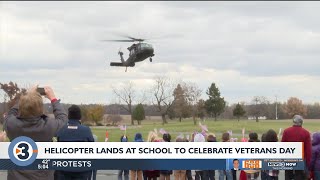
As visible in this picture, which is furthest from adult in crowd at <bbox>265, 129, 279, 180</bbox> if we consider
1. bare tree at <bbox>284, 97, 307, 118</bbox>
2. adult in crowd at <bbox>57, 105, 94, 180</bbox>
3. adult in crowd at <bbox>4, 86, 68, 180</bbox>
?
bare tree at <bbox>284, 97, 307, 118</bbox>

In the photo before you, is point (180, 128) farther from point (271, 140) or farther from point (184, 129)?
point (271, 140)

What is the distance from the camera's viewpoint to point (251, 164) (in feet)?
36.5

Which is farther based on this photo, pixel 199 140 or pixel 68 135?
pixel 199 140

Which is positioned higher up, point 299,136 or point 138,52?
point 138,52

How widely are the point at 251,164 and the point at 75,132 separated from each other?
13.2 feet

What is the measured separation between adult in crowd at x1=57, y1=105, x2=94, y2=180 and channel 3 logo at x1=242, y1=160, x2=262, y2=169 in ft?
11.5

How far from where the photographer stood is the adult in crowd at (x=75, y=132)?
8914 millimetres

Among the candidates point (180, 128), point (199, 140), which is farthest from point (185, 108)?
point (199, 140)

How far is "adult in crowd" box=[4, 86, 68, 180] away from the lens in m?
6.00

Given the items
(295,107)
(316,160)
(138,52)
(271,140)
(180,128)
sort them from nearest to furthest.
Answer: (316,160) < (271,140) < (138,52) < (180,128) < (295,107)

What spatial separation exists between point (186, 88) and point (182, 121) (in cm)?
893

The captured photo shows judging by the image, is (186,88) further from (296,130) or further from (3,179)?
(296,130)

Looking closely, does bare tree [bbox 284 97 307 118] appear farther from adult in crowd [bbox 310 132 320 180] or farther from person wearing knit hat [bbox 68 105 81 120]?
person wearing knit hat [bbox 68 105 81 120]

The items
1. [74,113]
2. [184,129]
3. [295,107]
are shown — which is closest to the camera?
[74,113]
